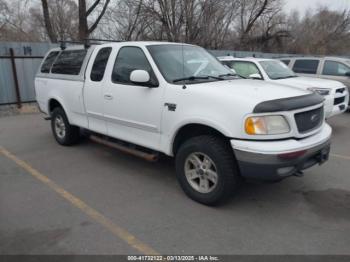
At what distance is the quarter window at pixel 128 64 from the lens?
14.4ft

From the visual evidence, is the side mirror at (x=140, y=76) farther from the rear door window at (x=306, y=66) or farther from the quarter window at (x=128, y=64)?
the rear door window at (x=306, y=66)

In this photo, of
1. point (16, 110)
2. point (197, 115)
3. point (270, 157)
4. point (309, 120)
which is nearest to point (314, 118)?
point (309, 120)

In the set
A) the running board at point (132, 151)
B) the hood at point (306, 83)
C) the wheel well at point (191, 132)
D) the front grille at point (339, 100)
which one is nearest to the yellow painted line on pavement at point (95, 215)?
the running board at point (132, 151)

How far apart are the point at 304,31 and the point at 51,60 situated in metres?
37.3

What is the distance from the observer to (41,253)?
2975 millimetres

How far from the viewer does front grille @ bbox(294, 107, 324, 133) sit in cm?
353

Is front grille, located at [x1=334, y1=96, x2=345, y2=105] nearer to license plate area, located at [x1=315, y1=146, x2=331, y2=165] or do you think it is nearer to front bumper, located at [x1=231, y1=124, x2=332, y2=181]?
license plate area, located at [x1=315, y1=146, x2=331, y2=165]

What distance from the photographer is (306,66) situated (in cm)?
1048

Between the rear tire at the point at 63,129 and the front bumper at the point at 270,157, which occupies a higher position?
the front bumper at the point at 270,157

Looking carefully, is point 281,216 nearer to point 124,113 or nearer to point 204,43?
point 124,113

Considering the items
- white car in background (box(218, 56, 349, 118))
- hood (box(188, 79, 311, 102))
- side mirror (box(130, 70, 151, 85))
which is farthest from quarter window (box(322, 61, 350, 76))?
side mirror (box(130, 70, 151, 85))

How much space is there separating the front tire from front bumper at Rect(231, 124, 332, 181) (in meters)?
0.18

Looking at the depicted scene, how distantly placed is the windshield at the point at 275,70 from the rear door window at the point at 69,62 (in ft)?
15.7

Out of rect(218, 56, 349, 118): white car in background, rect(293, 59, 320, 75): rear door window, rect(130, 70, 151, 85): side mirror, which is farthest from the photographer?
rect(293, 59, 320, 75): rear door window
